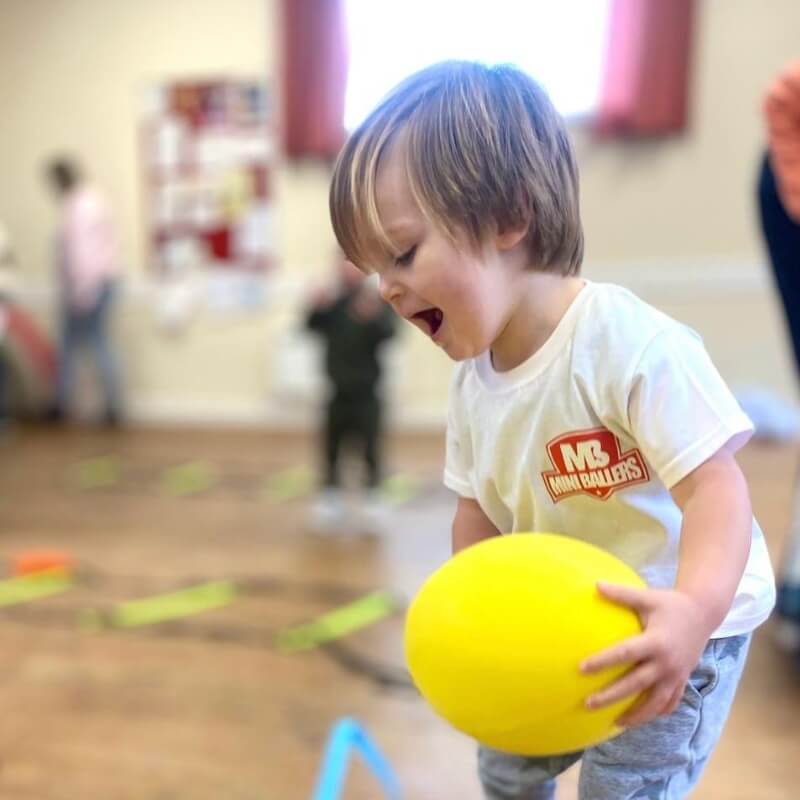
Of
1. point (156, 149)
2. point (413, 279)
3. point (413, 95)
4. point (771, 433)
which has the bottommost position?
point (771, 433)

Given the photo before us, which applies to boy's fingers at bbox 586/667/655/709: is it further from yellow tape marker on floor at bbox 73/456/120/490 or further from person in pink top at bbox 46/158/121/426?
person in pink top at bbox 46/158/121/426

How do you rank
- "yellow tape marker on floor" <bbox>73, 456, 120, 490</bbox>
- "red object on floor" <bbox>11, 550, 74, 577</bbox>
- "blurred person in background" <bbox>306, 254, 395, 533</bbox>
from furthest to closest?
"yellow tape marker on floor" <bbox>73, 456, 120, 490</bbox> < "blurred person in background" <bbox>306, 254, 395, 533</bbox> < "red object on floor" <bbox>11, 550, 74, 577</bbox>

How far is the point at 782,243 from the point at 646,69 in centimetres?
262

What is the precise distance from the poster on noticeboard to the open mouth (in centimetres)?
376

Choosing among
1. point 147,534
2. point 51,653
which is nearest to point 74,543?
point 147,534

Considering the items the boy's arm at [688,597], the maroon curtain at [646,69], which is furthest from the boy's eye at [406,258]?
the maroon curtain at [646,69]

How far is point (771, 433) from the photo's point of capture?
372 centimetres

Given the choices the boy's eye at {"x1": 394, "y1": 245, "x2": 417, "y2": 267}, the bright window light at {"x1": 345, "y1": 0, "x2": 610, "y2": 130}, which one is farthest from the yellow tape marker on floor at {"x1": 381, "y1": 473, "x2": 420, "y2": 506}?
the boy's eye at {"x1": 394, "y1": 245, "x2": 417, "y2": 267}

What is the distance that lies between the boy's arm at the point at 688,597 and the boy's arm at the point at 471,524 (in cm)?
25

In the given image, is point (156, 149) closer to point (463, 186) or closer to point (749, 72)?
point (749, 72)

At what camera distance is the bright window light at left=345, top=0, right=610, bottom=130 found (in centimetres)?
385

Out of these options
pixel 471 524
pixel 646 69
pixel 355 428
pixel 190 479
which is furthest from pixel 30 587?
pixel 646 69

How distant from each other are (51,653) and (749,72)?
3413 millimetres

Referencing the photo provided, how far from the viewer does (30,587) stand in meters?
2.27
